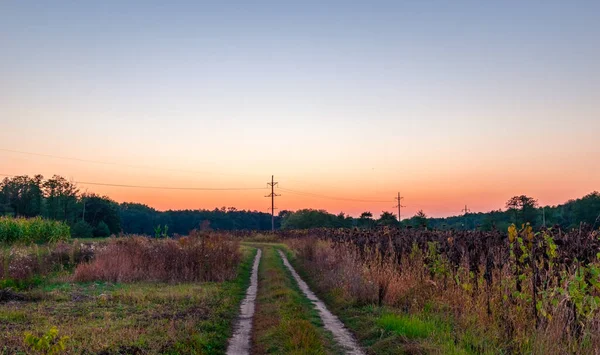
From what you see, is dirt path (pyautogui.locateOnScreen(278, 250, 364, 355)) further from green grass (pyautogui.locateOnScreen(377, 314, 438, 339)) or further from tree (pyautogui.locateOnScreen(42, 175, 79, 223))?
tree (pyautogui.locateOnScreen(42, 175, 79, 223))

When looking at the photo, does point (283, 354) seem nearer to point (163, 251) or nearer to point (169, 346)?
point (169, 346)

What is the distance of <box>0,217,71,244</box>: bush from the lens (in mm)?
35531

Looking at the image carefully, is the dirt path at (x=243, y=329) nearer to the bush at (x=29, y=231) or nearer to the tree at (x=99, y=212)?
the bush at (x=29, y=231)

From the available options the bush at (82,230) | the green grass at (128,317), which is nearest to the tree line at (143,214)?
the bush at (82,230)

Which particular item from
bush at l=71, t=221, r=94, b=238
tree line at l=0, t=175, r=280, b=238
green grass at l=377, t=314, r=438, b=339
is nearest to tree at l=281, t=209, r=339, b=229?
tree line at l=0, t=175, r=280, b=238

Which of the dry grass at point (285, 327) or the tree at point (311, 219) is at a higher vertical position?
the tree at point (311, 219)

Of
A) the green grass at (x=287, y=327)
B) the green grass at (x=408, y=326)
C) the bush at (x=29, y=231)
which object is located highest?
the bush at (x=29, y=231)

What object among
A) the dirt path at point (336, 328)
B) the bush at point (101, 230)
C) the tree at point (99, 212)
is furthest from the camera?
the tree at point (99, 212)

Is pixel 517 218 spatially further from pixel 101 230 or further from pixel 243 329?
pixel 101 230

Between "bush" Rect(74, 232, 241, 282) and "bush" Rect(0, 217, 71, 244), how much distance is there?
13.4 metres

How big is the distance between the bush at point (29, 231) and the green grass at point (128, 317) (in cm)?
1899

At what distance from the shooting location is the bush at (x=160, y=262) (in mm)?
21969

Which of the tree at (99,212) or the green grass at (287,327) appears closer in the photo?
the green grass at (287,327)

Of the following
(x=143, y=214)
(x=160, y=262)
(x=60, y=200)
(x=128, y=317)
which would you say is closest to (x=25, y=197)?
(x=60, y=200)
